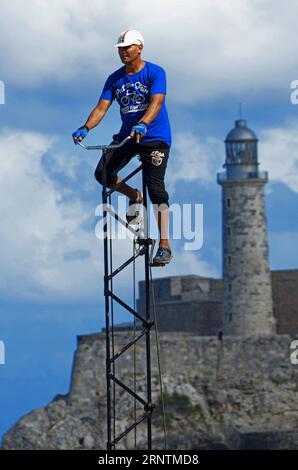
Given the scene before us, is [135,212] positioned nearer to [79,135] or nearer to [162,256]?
[162,256]

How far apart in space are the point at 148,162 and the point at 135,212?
1.94 ft

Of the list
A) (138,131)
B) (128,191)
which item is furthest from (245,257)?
(138,131)

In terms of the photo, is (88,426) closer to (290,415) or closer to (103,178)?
(290,415)

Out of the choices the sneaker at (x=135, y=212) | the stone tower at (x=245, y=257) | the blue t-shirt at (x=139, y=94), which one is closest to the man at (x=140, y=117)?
the blue t-shirt at (x=139, y=94)

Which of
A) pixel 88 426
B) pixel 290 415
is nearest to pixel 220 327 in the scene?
pixel 290 415

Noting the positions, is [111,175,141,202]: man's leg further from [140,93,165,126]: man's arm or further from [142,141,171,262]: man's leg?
[140,93,165,126]: man's arm

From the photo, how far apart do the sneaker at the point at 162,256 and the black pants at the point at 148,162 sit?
344mm

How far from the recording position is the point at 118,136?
11.0 m

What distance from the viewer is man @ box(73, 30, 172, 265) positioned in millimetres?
10609

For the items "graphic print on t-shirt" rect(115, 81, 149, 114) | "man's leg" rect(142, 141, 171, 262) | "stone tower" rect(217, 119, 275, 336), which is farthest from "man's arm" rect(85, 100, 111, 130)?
"stone tower" rect(217, 119, 275, 336)

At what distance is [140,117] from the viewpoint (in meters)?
10.8
